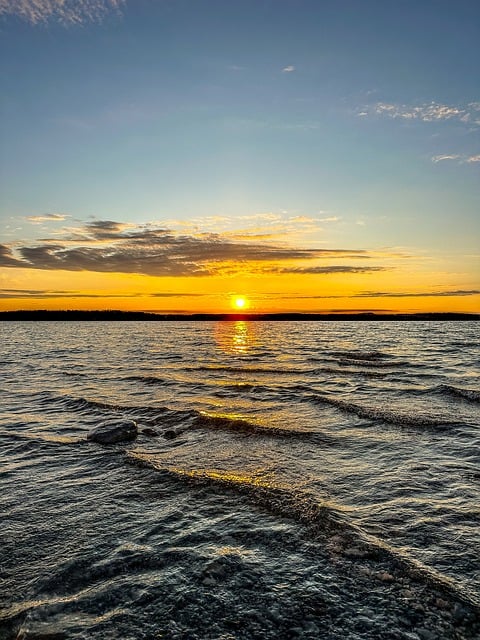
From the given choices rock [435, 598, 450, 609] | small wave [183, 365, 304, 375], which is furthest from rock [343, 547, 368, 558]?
small wave [183, 365, 304, 375]

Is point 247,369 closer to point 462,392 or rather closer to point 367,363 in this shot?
point 367,363

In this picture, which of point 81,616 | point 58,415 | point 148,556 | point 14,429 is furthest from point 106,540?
point 58,415

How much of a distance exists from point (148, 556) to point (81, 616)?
4.00 ft

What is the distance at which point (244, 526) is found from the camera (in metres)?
6.43

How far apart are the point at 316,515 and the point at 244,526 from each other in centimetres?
123

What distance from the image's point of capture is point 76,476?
341 inches

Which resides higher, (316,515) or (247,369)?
(316,515)

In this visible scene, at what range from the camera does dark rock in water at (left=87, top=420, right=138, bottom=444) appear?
36.8 feet

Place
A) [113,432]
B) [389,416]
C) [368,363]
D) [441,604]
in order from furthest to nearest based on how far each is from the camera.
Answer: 1. [368,363]
2. [389,416]
3. [113,432]
4. [441,604]

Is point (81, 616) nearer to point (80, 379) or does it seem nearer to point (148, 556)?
point (148, 556)

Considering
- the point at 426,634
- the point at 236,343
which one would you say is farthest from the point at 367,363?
the point at 236,343

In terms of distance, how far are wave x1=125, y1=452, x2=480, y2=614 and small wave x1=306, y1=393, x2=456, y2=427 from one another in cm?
652

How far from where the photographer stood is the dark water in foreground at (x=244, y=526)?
4.45 m

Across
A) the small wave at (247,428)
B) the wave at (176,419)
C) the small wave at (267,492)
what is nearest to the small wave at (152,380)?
the wave at (176,419)
